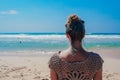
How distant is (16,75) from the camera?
366 inches

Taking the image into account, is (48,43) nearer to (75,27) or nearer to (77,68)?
(77,68)

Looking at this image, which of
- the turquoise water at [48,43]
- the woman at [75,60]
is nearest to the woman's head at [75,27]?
the woman at [75,60]

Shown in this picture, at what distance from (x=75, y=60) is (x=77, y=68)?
89 millimetres

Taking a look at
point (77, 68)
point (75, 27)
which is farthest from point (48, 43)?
point (75, 27)

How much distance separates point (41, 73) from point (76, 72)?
675 cm

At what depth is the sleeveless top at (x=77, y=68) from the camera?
2.90 m

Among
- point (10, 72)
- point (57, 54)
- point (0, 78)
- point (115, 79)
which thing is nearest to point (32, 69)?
point (10, 72)

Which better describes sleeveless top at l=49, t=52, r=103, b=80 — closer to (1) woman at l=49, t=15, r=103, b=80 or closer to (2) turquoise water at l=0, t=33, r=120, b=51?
(1) woman at l=49, t=15, r=103, b=80

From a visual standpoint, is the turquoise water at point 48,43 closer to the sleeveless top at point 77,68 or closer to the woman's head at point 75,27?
the sleeveless top at point 77,68

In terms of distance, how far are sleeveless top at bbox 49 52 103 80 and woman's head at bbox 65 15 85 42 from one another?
27 centimetres

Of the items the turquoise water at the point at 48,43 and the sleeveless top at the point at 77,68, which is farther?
the turquoise water at the point at 48,43

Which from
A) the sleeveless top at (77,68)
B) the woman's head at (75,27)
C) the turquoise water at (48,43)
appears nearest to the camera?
the woman's head at (75,27)

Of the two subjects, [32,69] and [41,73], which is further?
[32,69]

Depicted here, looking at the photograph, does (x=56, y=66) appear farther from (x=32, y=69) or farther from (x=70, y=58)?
(x=32, y=69)
